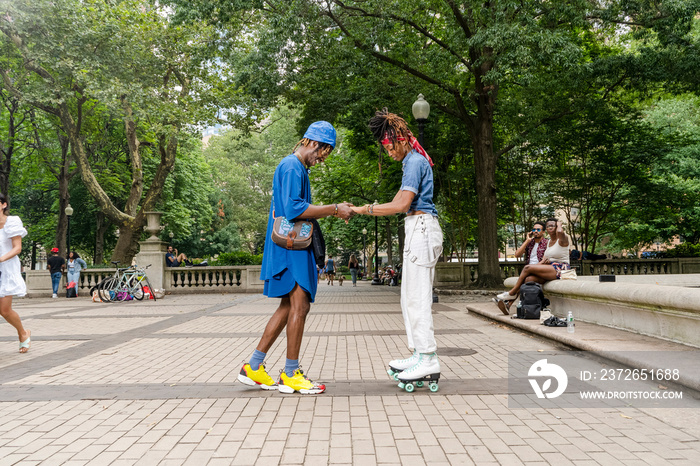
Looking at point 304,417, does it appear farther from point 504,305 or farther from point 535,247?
point 535,247

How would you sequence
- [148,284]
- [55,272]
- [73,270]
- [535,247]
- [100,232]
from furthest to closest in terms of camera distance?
[100,232], [55,272], [73,270], [148,284], [535,247]

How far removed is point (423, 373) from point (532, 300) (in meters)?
4.59

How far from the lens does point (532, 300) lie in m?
8.22

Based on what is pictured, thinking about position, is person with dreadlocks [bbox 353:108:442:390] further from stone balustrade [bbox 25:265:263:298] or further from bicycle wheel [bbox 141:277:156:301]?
stone balustrade [bbox 25:265:263:298]

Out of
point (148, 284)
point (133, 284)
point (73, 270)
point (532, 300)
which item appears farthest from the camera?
point (73, 270)

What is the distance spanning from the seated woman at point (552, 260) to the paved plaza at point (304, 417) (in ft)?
5.53

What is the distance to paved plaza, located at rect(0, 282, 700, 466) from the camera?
3000 mm

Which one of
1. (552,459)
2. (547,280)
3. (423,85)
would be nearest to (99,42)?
(423,85)

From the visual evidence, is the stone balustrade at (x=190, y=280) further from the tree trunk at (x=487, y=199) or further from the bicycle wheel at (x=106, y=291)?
the tree trunk at (x=487, y=199)

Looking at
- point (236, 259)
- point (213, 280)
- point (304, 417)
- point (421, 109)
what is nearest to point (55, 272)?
point (213, 280)

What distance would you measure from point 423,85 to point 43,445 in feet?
48.2

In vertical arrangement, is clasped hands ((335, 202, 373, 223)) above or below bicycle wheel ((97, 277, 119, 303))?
above

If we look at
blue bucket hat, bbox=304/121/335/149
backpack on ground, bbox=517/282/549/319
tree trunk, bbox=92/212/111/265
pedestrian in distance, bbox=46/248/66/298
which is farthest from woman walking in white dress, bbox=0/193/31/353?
tree trunk, bbox=92/212/111/265

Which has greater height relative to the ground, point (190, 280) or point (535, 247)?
point (535, 247)
